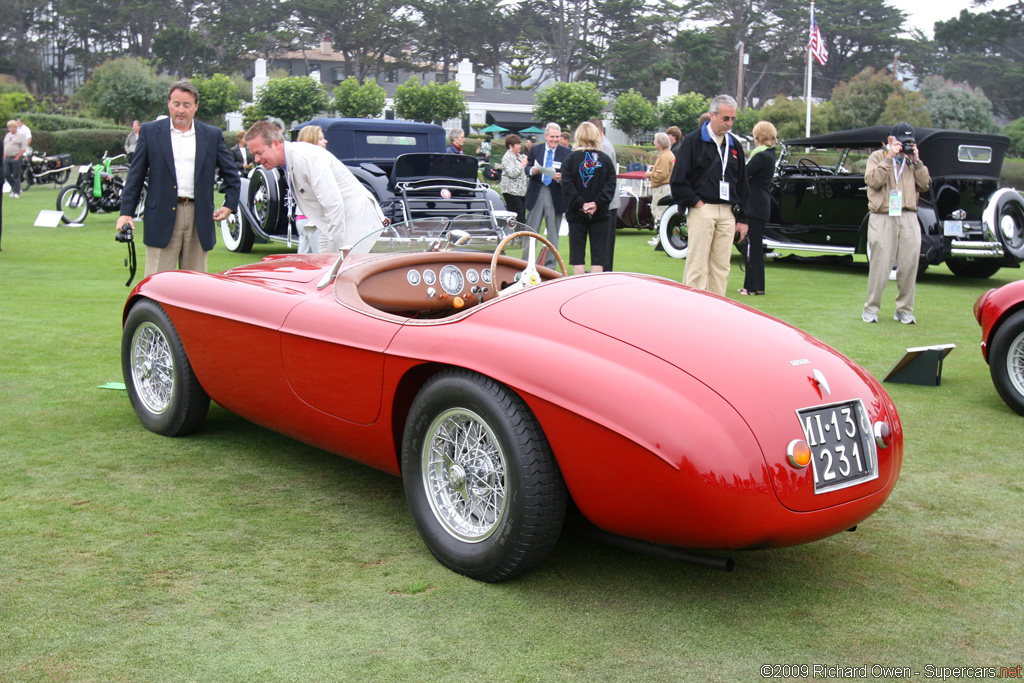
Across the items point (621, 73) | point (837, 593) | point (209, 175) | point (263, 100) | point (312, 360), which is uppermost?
point (621, 73)

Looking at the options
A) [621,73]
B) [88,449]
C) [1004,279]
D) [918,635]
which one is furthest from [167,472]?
[621,73]

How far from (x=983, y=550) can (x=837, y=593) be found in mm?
717

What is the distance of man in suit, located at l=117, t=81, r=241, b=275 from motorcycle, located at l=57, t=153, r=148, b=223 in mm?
10967

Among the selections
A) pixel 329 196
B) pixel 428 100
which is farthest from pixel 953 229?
pixel 428 100

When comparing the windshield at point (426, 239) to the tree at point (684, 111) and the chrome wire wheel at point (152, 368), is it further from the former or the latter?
the tree at point (684, 111)

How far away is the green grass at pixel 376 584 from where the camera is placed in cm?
248

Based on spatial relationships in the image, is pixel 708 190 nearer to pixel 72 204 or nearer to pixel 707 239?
pixel 707 239

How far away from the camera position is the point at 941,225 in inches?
426

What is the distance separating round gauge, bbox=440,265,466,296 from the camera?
412 centimetres

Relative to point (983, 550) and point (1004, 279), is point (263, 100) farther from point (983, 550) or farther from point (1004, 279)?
point (983, 550)

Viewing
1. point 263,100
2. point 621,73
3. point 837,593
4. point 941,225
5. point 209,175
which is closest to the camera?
point 837,593

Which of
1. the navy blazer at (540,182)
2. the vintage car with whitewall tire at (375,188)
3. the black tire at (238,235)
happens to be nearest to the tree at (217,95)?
the vintage car with whitewall tire at (375,188)

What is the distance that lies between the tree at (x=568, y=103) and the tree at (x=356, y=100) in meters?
9.35

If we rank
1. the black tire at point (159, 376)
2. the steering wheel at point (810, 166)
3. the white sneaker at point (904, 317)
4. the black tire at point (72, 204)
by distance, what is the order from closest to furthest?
the black tire at point (159, 376) < the white sneaker at point (904, 317) < the steering wheel at point (810, 166) < the black tire at point (72, 204)
